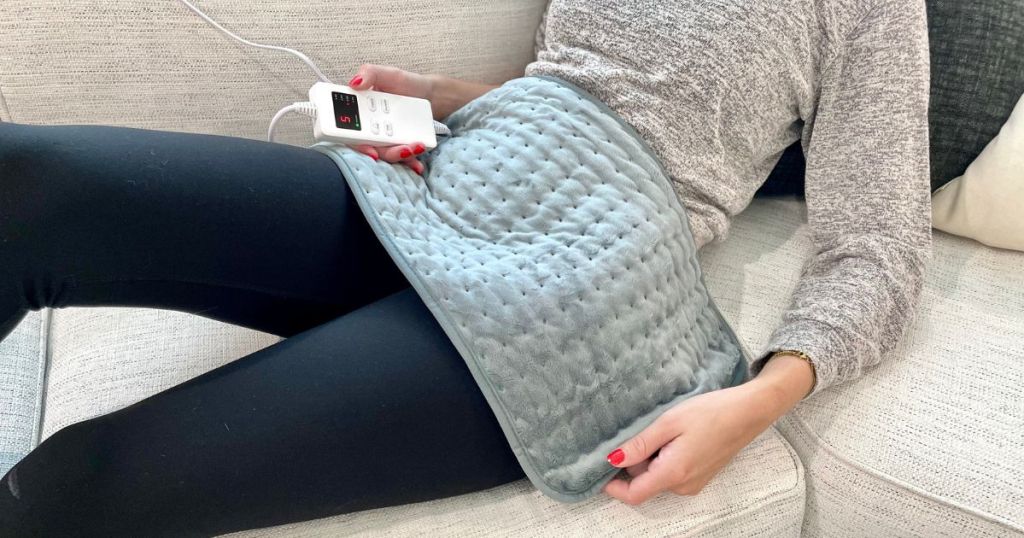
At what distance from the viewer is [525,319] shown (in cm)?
70

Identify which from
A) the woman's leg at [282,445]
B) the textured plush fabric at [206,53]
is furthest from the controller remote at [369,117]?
the woman's leg at [282,445]

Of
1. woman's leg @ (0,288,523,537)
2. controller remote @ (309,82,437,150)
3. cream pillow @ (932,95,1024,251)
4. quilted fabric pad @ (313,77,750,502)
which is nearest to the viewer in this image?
woman's leg @ (0,288,523,537)

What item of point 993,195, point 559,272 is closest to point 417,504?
point 559,272

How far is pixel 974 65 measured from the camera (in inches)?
38.3

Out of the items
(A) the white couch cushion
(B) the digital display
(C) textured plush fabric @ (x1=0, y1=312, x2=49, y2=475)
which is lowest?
(C) textured plush fabric @ (x1=0, y1=312, x2=49, y2=475)

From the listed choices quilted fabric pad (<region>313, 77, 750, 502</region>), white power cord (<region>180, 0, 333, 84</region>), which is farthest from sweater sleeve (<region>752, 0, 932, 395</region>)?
white power cord (<region>180, 0, 333, 84</region>)

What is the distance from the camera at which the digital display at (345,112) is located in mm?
834

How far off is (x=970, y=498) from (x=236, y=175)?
0.78 metres

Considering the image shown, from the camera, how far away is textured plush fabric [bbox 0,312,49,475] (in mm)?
788

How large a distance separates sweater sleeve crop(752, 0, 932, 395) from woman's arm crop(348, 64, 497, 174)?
448 millimetres

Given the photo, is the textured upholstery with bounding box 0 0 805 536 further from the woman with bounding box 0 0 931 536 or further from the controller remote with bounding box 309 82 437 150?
the controller remote with bounding box 309 82 437 150

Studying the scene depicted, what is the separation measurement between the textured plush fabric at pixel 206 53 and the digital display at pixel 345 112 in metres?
0.15

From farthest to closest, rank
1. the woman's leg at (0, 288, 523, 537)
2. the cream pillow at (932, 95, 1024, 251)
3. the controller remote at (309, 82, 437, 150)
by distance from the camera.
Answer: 1. the cream pillow at (932, 95, 1024, 251)
2. the controller remote at (309, 82, 437, 150)
3. the woman's leg at (0, 288, 523, 537)

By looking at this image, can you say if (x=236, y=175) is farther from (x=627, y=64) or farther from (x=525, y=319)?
(x=627, y=64)
